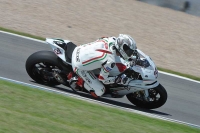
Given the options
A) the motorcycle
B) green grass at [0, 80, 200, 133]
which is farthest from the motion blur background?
green grass at [0, 80, 200, 133]

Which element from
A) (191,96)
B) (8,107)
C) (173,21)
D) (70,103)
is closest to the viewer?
(8,107)

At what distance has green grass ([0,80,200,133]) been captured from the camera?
20.2ft

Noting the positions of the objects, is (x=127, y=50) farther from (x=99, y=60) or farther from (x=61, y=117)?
(x=61, y=117)

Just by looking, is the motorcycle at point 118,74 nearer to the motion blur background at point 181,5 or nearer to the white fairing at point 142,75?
the white fairing at point 142,75

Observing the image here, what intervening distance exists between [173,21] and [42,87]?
29.5 feet

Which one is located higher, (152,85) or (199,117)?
(152,85)

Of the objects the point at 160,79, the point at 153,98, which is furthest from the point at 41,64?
the point at 160,79

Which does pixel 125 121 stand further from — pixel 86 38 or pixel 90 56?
pixel 86 38

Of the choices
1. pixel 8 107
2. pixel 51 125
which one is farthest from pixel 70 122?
pixel 8 107

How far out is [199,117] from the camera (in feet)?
30.6

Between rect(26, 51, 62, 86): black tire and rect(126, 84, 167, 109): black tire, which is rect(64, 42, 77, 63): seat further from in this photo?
rect(126, 84, 167, 109): black tire

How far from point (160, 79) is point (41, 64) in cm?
333

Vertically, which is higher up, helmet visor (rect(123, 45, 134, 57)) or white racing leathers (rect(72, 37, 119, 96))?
helmet visor (rect(123, 45, 134, 57))

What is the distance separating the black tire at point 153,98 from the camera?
28.8 ft
